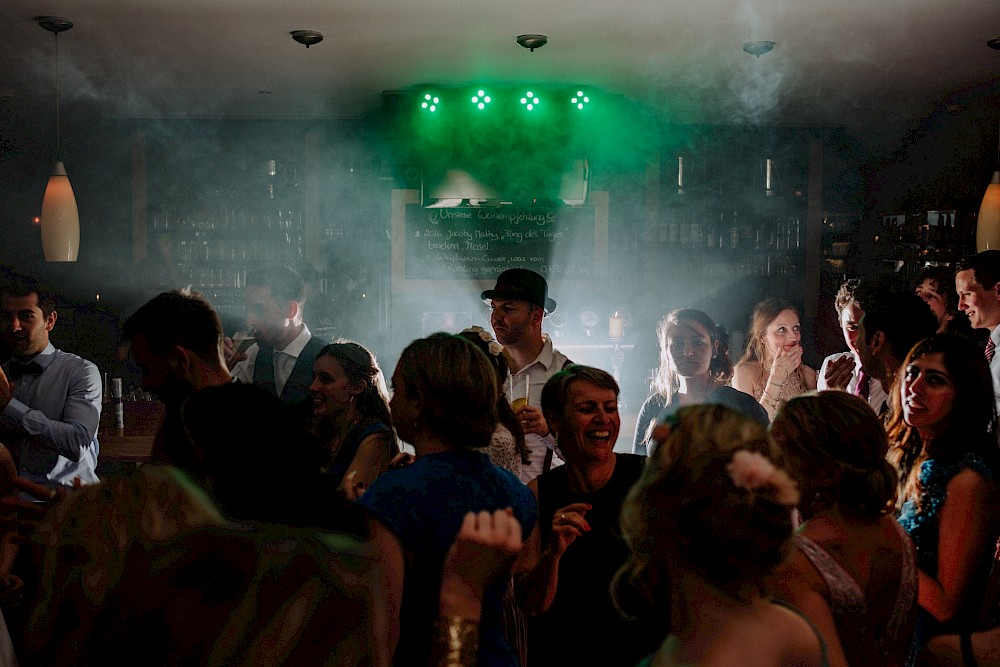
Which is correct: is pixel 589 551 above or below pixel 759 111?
below

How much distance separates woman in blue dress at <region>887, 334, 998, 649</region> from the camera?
1850 mm

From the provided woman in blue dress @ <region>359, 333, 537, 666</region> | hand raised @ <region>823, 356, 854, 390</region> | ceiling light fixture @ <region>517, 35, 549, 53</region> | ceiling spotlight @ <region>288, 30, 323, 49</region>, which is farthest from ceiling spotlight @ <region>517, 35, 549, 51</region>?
woman in blue dress @ <region>359, 333, 537, 666</region>

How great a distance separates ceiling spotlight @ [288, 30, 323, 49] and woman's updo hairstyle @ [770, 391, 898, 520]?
3483 millimetres

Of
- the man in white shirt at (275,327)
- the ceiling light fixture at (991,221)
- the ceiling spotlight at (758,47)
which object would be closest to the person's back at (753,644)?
the man in white shirt at (275,327)

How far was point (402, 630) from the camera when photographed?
5.37 ft

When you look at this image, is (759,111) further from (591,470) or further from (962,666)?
(962,666)

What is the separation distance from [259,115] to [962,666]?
19.7 ft

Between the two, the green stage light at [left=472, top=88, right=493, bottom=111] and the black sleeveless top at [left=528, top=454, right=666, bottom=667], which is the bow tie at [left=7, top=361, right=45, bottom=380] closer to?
the black sleeveless top at [left=528, top=454, right=666, bottom=667]

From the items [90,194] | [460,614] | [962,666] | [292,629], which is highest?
[90,194]

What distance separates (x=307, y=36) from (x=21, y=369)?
6.93 feet

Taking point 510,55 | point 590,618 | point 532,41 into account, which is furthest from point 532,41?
point 590,618

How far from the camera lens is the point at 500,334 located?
3.38m

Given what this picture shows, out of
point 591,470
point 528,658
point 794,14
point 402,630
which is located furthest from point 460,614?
point 794,14

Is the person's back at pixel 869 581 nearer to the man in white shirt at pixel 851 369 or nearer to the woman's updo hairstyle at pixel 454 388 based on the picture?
the woman's updo hairstyle at pixel 454 388
